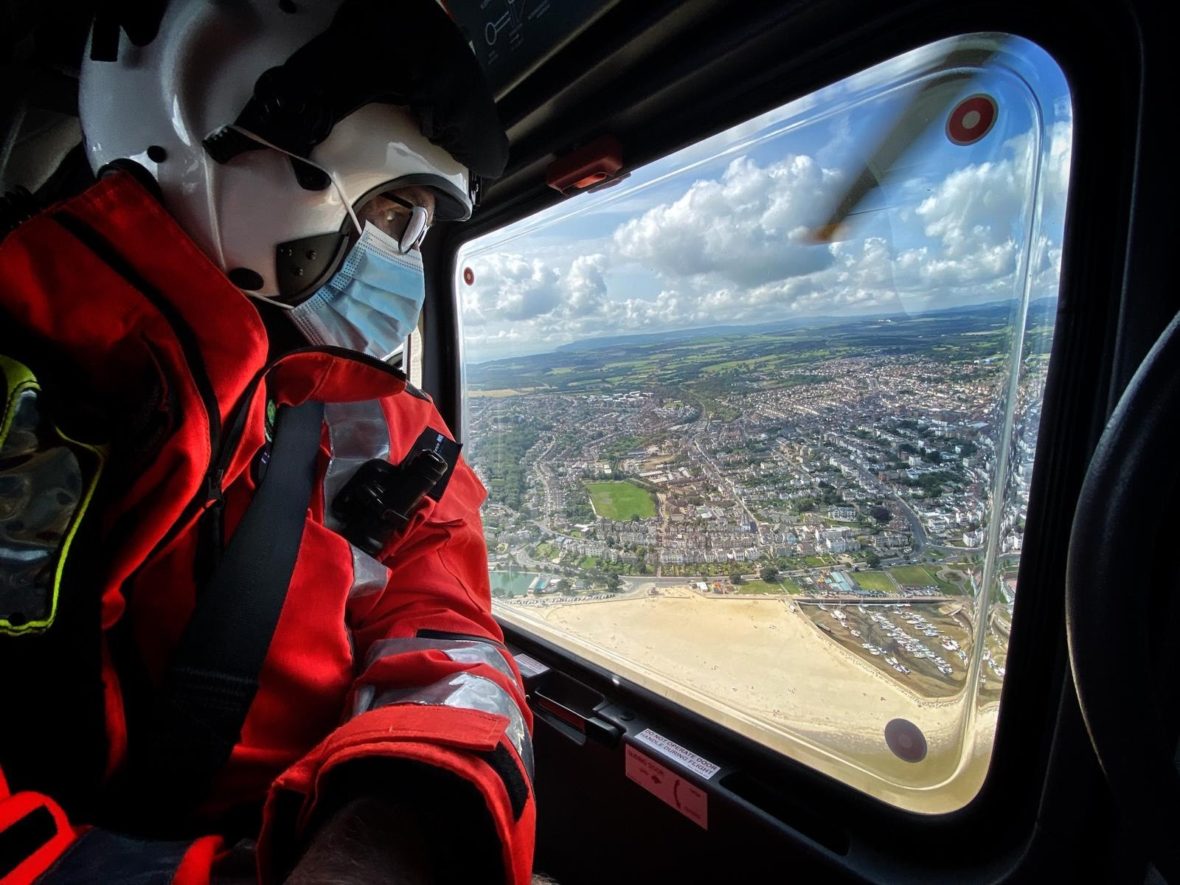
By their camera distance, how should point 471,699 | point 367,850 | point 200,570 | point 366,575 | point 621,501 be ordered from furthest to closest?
point 621,501, point 366,575, point 200,570, point 471,699, point 367,850

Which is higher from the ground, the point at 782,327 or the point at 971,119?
the point at 971,119

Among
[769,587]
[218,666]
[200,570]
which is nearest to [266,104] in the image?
[200,570]

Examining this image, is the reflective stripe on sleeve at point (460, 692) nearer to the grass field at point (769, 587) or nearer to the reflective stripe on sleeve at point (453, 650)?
the reflective stripe on sleeve at point (453, 650)

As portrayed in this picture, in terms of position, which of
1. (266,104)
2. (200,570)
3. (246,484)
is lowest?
(200,570)

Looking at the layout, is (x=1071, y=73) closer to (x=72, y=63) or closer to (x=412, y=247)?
(x=412, y=247)

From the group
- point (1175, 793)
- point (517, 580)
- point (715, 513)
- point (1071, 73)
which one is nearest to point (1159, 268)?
point (1071, 73)

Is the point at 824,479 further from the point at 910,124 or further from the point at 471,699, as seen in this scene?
the point at 471,699

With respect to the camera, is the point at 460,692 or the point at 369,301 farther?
the point at 369,301

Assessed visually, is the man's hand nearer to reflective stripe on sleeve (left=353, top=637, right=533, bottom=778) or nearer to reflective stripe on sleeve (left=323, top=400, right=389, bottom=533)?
reflective stripe on sleeve (left=353, top=637, right=533, bottom=778)
